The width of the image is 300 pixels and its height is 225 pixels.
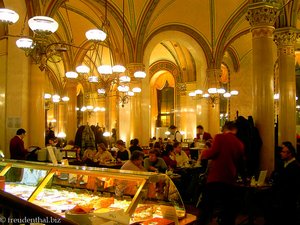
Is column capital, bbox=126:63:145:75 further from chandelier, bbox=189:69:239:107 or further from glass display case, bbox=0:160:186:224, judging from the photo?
glass display case, bbox=0:160:186:224

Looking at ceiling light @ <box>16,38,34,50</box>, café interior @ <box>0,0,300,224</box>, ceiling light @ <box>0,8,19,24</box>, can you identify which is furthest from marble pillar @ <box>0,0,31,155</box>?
ceiling light @ <box>0,8,19,24</box>

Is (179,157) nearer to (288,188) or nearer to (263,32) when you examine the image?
(263,32)

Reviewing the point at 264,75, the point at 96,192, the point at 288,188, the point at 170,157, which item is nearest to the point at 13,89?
the point at 170,157

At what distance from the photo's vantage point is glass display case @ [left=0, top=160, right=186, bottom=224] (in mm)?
3374

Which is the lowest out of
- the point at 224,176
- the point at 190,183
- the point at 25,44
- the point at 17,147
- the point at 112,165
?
the point at 190,183

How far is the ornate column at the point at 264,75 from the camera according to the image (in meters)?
7.88

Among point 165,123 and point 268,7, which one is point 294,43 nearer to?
point 268,7

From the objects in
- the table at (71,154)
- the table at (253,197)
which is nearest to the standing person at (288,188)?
the table at (253,197)

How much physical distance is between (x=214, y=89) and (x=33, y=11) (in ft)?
26.1

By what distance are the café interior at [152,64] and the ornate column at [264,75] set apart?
2cm

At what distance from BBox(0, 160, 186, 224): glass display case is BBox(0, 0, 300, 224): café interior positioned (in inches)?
99.0

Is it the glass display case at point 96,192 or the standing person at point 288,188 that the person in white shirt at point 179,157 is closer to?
the standing person at point 288,188

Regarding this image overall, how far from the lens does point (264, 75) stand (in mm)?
7977

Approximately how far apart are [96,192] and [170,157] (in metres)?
5.05
